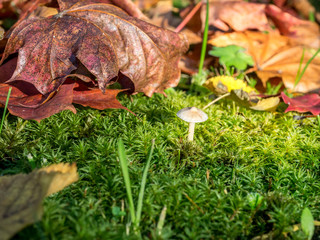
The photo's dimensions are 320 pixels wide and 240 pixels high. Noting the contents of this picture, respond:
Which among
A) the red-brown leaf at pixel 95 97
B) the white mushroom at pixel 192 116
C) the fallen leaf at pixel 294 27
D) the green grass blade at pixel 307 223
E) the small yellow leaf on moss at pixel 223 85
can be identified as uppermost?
the fallen leaf at pixel 294 27

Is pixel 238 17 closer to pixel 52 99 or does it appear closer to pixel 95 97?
pixel 95 97

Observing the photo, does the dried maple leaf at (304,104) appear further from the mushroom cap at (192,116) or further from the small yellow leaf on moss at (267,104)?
Answer: the mushroom cap at (192,116)

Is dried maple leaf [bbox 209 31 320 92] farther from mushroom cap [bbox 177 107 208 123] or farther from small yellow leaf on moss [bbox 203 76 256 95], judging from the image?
mushroom cap [bbox 177 107 208 123]

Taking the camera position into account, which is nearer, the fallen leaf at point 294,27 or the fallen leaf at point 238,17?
the fallen leaf at point 238,17

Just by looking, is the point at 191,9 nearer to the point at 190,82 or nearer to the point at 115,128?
the point at 190,82

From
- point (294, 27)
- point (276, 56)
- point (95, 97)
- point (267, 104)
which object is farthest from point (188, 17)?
point (95, 97)

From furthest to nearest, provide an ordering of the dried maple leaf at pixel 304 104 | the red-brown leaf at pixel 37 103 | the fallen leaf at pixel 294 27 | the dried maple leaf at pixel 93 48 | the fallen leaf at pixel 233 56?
1. the fallen leaf at pixel 294 27
2. the fallen leaf at pixel 233 56
3. the dried maple leaf at pixel 304 104
4. the dried maple leaf at pixel 93 48
5. the red-brown leaf at pixel 37 103

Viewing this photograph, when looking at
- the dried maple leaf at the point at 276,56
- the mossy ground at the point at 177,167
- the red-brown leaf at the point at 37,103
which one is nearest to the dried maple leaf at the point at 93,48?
the red-brown leaf at the point at 37,103

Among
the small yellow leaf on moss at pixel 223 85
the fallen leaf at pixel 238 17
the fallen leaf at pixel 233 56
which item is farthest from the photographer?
the fallen leaf at pixel 238 17
